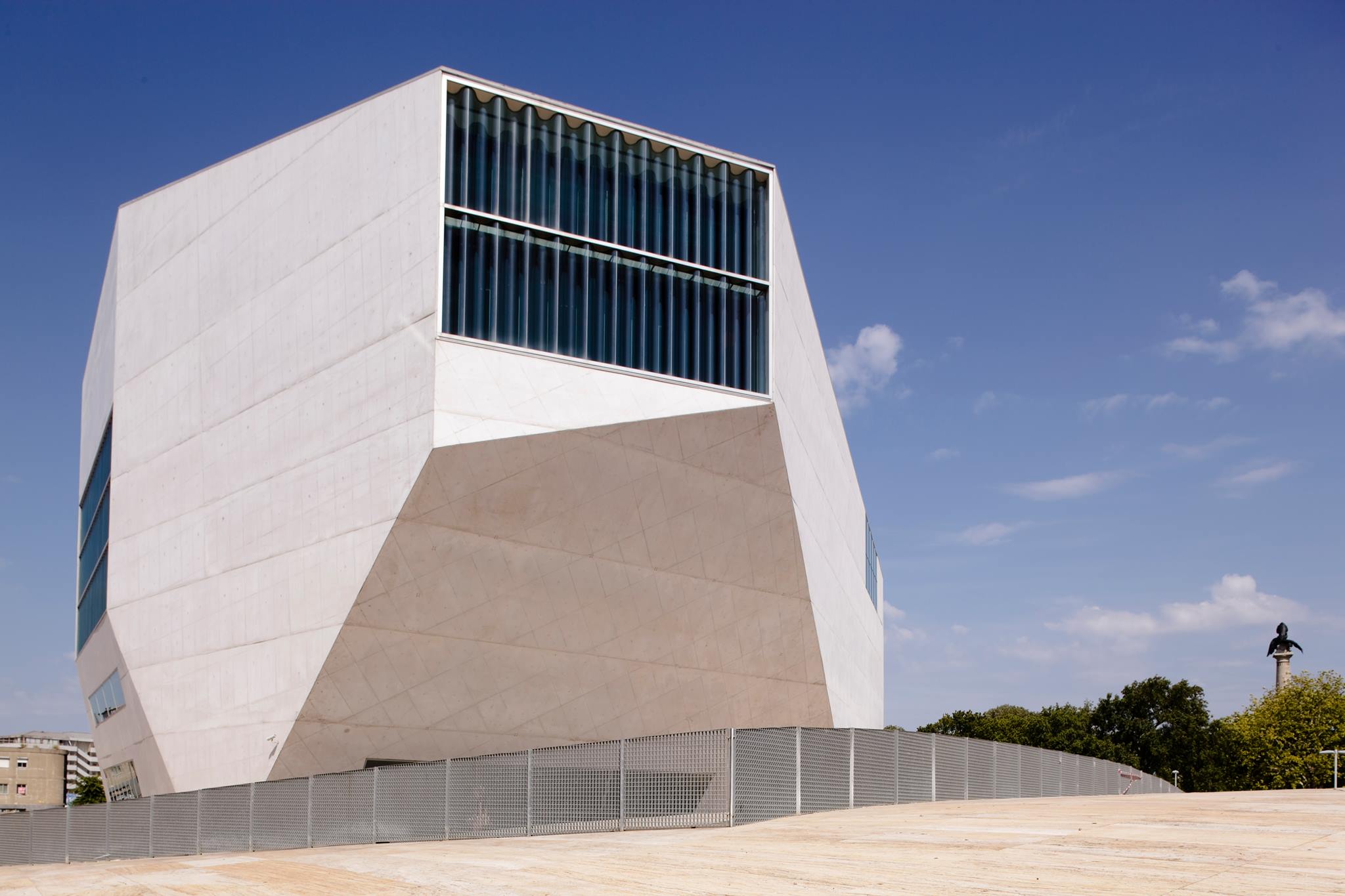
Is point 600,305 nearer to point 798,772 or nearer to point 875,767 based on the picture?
point 875,767

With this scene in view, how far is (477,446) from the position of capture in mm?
23969

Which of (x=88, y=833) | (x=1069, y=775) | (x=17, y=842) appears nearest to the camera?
(x=88, y=833)

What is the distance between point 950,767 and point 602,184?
1420 cm

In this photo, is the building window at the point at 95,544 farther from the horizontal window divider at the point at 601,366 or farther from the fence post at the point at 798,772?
the fence post at the point at 798,772

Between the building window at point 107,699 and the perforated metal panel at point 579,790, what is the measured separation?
72.7ft

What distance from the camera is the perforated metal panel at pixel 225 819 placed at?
75.8 feet

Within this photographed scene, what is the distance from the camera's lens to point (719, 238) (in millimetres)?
28406

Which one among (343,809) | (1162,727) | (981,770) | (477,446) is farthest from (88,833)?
(1162,727)

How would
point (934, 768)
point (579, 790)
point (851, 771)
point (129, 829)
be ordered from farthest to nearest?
point (129, 829)
point (934, 768)
point (851, 771)
point (579, 790)

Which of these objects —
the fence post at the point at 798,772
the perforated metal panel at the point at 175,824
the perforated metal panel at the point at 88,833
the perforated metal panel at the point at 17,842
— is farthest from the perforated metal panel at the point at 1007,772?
the perforated metal panel at the point at 17,842

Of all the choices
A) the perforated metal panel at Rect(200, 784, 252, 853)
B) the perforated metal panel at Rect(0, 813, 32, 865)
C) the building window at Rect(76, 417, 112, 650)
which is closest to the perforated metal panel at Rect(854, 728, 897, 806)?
the perforated metal panel at Rect(200, 784, 252, 853)

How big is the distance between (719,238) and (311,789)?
576 inches

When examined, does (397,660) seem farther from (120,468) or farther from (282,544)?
(120,468)

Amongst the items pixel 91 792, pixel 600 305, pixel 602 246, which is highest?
pixel 602 246
